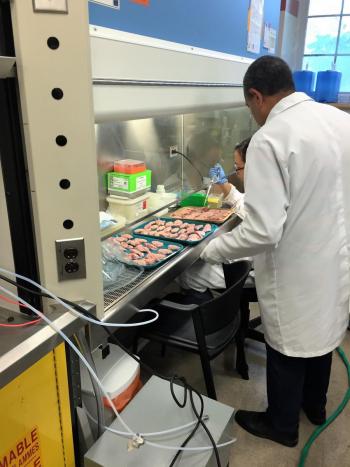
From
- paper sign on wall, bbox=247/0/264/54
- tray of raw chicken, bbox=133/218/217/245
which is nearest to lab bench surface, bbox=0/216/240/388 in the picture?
tray of raw chicken, bbox=133/218/217/245

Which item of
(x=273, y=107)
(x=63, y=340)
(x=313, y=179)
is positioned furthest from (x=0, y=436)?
(x=273, y=107)

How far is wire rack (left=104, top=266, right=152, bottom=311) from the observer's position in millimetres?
1254

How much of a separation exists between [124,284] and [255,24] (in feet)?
6.71

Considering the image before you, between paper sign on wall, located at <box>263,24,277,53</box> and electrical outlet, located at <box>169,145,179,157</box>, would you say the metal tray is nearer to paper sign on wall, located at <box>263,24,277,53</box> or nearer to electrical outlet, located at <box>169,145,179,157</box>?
electrical outlet, located at <box>169,145,179,157</box>

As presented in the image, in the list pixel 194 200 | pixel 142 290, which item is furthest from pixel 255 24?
pixel 142 290

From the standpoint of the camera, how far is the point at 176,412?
1.14m

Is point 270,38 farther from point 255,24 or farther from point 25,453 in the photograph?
point 25,453

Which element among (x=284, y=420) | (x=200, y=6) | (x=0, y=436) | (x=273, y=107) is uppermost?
(x=200, y=6)

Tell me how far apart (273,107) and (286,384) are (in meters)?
1.11

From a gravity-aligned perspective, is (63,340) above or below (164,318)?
above

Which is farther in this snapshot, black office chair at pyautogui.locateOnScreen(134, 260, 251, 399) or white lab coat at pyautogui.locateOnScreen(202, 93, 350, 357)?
black office chair at pyautogui.locateOnScreen(134, 260, 251, 399)

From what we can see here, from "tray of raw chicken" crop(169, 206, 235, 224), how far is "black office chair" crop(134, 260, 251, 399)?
1.09ft

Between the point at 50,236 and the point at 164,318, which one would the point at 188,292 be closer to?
the point at 164,318

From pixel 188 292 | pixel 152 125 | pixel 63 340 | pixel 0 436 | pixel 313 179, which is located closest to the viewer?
pixel 0 436
